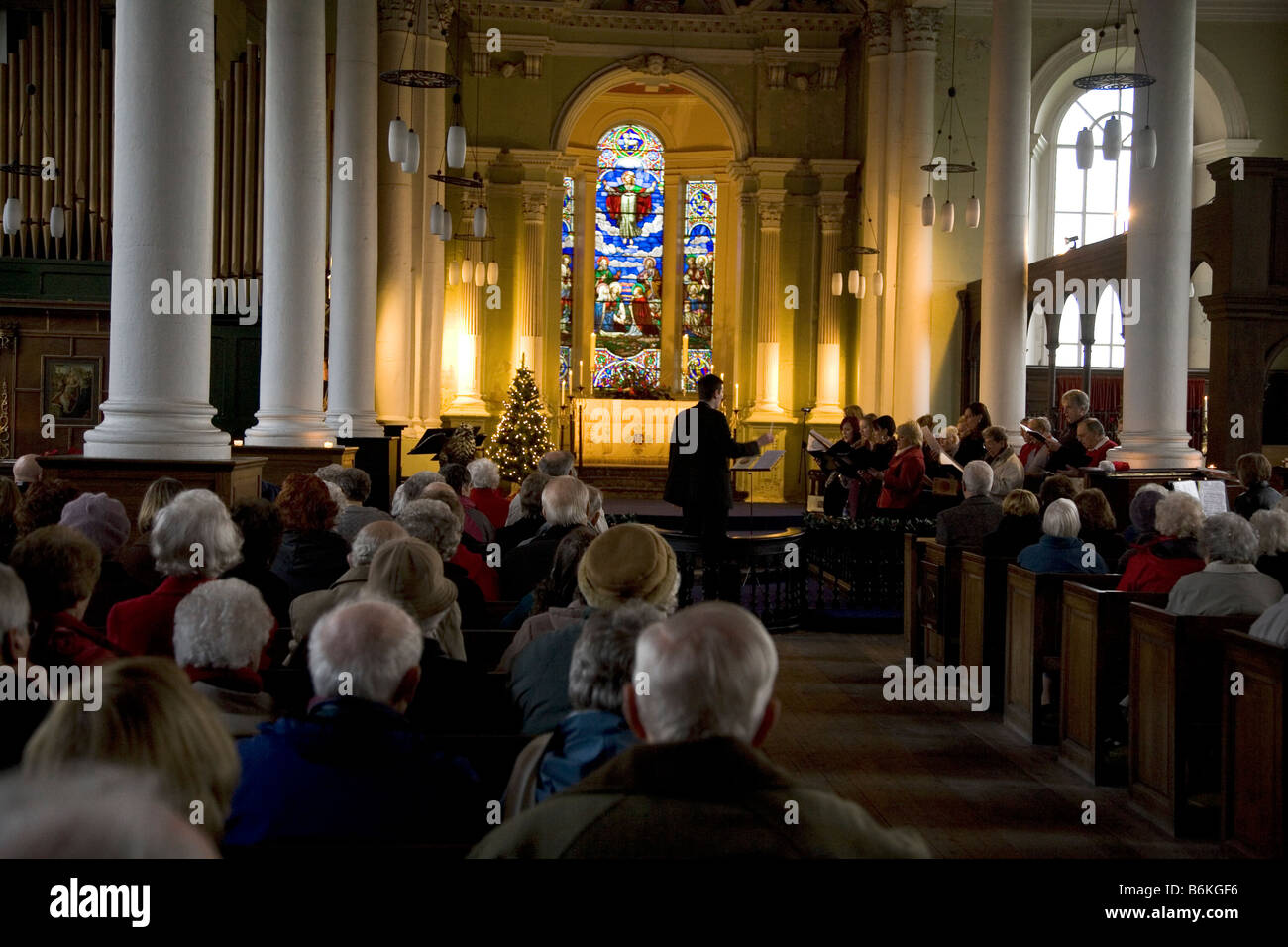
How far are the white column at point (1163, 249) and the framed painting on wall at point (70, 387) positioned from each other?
11.8 metres

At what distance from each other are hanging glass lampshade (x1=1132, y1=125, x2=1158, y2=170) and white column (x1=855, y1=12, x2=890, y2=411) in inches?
366

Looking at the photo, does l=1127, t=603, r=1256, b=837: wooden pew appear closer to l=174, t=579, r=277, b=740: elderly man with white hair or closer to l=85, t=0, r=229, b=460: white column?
l=174, t=579, r=277, b=740: elderly man with white hair

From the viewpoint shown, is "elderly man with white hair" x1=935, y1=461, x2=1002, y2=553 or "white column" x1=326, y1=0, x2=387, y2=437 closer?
"elderly man with white hair" x1=935, y1=461, x2=1002, y2=553

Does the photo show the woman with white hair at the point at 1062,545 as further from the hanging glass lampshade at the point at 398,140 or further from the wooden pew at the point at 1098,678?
the hanging glass lampshade at the point at 398,140

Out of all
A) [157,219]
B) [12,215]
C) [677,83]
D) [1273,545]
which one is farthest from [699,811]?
[677,83]

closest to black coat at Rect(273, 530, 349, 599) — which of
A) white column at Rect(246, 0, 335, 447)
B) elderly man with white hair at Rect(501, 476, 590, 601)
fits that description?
elderly man with white hair at Rect(501, 476, 590, 601)

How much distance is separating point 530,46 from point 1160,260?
13292mm

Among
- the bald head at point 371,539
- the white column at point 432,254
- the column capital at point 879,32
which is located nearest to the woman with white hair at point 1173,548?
the bald head at point 371,539

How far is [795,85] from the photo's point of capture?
21.9m

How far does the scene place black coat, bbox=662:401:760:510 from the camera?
31.6 ft

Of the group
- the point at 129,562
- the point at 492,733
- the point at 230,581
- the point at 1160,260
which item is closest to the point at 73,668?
the point at 230,581

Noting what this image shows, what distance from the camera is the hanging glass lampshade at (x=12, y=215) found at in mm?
14797

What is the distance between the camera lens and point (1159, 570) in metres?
6.22

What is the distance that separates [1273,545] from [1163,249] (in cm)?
508
